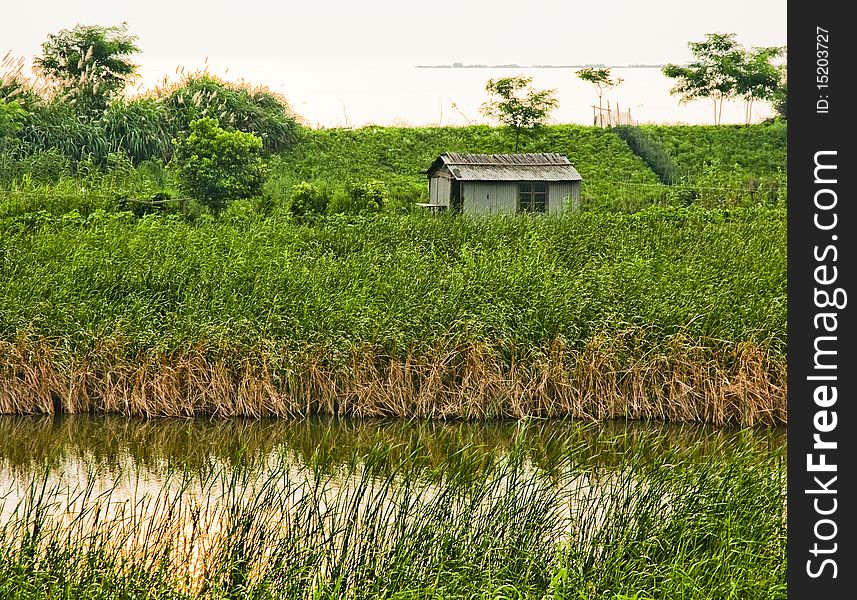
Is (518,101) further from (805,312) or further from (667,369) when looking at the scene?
(805,312)

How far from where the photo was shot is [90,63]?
30.5 metres

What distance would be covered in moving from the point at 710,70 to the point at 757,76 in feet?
4.50

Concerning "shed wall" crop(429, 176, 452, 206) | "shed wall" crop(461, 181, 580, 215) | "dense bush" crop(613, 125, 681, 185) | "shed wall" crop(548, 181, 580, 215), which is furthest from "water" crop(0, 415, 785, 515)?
"dense bush" crop(613, 125, 681, 185)

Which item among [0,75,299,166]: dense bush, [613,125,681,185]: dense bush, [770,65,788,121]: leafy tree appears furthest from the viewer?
[770,65,788,121]: leafy tree

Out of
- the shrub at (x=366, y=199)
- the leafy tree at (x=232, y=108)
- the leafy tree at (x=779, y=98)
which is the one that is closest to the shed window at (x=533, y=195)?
the shrub at (x=366, y=199)

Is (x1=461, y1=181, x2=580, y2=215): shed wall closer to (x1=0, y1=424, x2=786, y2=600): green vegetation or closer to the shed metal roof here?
the shed metal roof

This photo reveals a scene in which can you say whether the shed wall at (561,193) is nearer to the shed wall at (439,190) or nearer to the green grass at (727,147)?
the shed wall at (439,190)

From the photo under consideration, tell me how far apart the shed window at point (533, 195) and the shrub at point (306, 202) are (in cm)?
462

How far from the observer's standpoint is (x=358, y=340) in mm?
11820

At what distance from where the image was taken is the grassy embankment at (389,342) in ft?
37.7

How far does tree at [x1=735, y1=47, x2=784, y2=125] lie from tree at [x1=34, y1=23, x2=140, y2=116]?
1727 centimetres

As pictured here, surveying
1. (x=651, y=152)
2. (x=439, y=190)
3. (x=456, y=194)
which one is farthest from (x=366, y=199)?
(x=651, y=152)

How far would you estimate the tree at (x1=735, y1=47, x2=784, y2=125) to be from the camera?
33844 mm

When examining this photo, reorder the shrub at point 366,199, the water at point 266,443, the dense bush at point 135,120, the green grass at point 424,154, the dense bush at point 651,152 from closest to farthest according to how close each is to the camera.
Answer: the water at point 266,443
the shrub at point 366,199
the dense bush at point 135,120
the green grass at point 424,154
the dense bush at point 651,152
